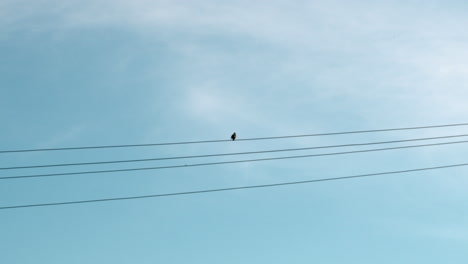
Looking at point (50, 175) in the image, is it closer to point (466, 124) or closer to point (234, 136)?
point (234, 136)

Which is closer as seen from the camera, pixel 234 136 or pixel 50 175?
pixel 50 175

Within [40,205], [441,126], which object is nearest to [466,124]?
[441,126]

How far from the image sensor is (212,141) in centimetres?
3344

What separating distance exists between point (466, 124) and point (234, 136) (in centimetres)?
1498

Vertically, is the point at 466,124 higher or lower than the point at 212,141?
lower

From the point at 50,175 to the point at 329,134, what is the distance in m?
14.5

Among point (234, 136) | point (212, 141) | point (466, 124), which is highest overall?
point (234, 136)

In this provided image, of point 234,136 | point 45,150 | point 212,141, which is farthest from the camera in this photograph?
point 234,136

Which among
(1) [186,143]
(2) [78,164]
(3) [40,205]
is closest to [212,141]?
(1) [186,143]

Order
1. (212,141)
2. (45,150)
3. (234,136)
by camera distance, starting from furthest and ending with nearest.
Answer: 1. (234,136)
2. (212,141)
3. (45,150)

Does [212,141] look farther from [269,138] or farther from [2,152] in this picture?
[2,152]

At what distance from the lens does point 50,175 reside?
32844mm

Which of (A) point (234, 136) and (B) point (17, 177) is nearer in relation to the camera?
(B) point (17, 177)

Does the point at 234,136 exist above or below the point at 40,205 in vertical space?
above
